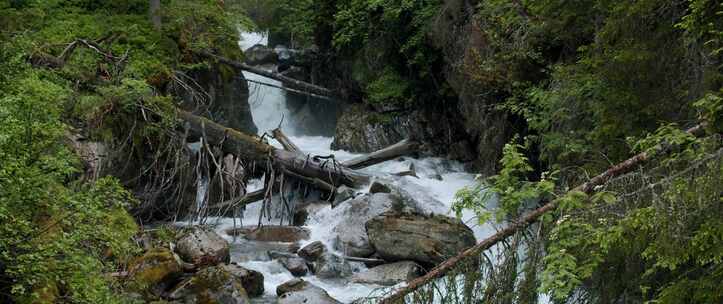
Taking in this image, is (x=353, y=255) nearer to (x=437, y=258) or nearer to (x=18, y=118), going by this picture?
(x=437, y=258)

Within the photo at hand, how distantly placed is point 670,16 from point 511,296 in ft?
10.7

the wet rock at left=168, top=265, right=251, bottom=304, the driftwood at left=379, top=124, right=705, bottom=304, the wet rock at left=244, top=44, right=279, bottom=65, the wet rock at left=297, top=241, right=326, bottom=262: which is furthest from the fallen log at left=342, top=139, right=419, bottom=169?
the driftwood at left=379, top=124, right=705, bottom=304

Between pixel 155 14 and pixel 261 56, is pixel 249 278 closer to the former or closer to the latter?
pixel 155 14

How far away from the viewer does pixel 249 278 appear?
9.49 m

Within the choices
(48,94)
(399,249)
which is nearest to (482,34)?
(399,249)

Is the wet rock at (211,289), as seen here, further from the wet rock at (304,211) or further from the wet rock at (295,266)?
the wet rock at (304,211)

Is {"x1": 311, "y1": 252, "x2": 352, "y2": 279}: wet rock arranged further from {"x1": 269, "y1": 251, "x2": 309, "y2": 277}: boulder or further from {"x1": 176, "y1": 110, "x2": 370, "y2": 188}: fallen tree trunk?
{"x1": 176, "y1": 110, "x2": 370, "y2": 188}: fallen tree trunk

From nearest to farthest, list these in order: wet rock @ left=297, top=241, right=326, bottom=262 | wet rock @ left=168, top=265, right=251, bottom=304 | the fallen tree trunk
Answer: wet rock @ left=168, top=265, right=251, bottom=304, wet rock @ left=297, top=241, right=326, bottom=262, the fallen tree trunk

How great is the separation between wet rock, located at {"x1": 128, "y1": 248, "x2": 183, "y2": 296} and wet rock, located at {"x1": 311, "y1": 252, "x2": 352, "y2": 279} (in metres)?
2.27

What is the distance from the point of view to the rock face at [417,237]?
10.5m

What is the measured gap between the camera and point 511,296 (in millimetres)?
4066

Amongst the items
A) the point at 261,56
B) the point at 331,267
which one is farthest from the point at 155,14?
the point at 261,56

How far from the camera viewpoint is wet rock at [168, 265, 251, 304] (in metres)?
8.59

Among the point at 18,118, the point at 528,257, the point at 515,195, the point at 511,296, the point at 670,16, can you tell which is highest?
the point at 670,16
